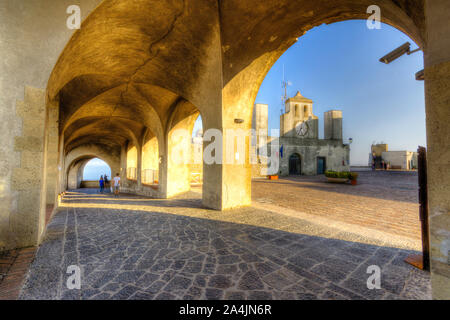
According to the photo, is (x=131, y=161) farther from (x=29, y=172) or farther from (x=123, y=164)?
(x=29, y=172)

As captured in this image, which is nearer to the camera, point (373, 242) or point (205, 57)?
point (373, 242)

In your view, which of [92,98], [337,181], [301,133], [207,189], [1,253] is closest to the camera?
[1,253]

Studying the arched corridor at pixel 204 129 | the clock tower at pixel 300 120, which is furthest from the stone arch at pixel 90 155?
the clock tower at pixel 300 120

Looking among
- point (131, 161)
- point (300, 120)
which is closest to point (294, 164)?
point (300, 120)

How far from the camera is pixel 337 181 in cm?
1455

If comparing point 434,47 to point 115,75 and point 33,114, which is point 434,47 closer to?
point 33,114

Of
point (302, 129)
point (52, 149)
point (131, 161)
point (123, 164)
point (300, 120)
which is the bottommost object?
point (123, 164)

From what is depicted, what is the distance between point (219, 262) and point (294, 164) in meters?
25.0

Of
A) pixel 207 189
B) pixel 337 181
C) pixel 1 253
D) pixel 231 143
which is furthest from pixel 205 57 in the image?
pixel 337 181

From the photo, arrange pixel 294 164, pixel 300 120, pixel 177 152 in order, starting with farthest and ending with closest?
1. pixel 294 164
2. pixel 300 120
3. pixel 177 152

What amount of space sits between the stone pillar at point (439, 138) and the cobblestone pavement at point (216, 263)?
1.68 ft

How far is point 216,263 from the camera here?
2799 mm

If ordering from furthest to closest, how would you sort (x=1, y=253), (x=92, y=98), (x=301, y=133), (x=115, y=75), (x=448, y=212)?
1. (x=301, y=133)
2. (x=92, y=98)
3. (x=115, y=75)
4. (x=1, y=253)
5. (x=448, y=212)

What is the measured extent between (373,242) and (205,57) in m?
7.01
